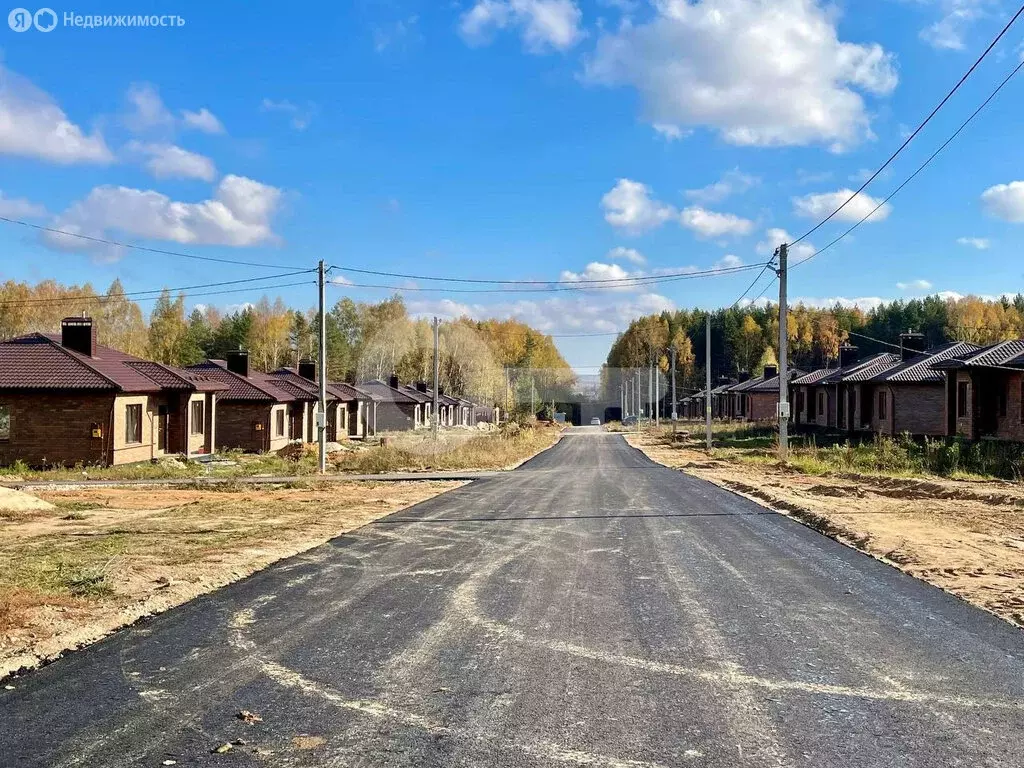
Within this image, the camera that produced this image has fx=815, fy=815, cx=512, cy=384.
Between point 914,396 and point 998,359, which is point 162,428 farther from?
point 914,396

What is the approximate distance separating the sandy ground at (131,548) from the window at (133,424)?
9.10 m

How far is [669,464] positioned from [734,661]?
90.1 feet

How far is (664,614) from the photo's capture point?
727 centimetres

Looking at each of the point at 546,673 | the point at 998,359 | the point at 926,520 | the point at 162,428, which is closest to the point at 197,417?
the point at 162,428

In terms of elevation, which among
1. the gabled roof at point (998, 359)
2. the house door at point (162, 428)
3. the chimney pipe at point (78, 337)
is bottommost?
the house door at point (162, 428)

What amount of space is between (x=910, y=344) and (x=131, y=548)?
4959cm

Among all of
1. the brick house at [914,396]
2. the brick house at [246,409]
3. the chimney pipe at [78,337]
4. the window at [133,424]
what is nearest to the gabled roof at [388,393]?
the brick house at [246,409]

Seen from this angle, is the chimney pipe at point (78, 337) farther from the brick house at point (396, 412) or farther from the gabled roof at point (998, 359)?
the brick house at point (396, 412)

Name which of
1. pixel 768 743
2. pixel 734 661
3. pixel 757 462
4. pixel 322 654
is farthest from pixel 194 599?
pixel 757 462

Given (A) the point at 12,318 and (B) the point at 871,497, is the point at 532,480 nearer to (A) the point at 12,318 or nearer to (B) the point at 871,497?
(B) the point at 871,497

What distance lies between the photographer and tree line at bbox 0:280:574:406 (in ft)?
247

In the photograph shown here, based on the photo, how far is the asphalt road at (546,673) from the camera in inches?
171

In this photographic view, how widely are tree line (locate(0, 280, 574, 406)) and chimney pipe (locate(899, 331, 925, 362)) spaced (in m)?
49.4

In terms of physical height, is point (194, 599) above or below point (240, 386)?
below
